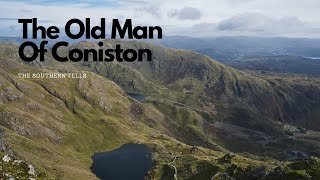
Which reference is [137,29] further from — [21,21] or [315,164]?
[315,164]

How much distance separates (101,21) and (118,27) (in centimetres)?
1825

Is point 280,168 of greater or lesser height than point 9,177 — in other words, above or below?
below

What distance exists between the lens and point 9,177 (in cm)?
10256

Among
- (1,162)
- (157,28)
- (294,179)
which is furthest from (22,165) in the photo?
(294,179)

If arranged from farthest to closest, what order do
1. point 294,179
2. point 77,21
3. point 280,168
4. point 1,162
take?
point 280,168 → point 294,179 → point 77,21 → point 1,162

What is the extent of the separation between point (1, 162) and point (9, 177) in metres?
Answer: 22.6

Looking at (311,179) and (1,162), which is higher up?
(1,162)

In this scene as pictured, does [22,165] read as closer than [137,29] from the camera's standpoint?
Yes

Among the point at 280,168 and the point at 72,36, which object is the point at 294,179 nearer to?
the point at 280,168

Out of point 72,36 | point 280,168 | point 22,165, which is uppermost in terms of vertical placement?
point 72,36

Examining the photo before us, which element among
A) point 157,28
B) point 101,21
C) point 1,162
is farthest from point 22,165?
point 157,28

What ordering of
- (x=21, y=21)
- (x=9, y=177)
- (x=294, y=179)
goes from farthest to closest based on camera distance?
(x=294, y=179), (x=21, y=21), (x=9, y=177)

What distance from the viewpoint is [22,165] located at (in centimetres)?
12838

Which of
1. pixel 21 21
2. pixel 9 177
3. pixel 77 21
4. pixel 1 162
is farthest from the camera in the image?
pixel 21 21
